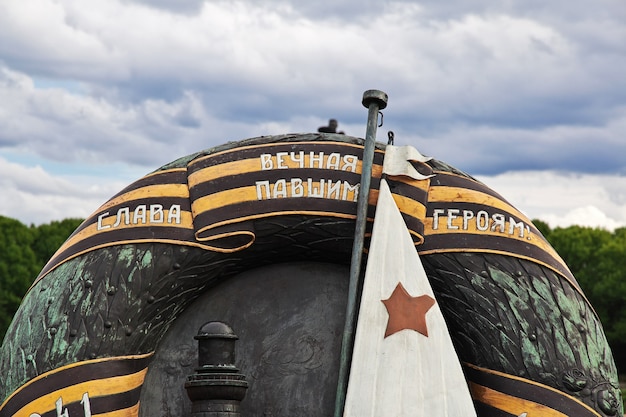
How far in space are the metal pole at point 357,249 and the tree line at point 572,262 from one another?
24.2m

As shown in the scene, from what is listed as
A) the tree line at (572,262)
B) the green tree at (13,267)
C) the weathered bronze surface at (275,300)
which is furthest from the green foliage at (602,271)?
the weathered bronze surface at (275,300)

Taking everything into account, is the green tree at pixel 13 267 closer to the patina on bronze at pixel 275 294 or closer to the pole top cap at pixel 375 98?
the patina on bronze at pixel 275 294

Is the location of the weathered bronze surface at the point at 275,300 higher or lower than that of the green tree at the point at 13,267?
lower

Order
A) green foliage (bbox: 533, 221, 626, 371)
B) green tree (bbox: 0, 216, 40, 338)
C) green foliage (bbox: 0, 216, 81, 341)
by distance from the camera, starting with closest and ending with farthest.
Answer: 1. green tree (bbox: 0, 216, 40, 338)
2. green foliage (bbox: 0, 216, 81, 341)
3. green foliage (bbox: 533, 221, 626, 371)

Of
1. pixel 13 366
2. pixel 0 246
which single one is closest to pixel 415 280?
pixel 13 366

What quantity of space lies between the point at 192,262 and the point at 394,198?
4.49 feet

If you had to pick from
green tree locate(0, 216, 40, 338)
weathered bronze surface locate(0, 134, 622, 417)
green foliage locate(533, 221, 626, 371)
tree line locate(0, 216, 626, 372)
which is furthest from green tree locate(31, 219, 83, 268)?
weathered bronze surface locate(0, 134, 622, 417)

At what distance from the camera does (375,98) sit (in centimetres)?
711

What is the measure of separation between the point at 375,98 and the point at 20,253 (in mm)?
25719

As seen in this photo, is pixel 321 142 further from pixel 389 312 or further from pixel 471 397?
pixel 471 397

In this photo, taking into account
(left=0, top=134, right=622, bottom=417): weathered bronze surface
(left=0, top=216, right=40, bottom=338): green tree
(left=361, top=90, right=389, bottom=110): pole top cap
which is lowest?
(left=0, top=134, right=622, bottom=417): weathered bronze surface

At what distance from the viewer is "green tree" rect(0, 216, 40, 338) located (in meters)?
29.9

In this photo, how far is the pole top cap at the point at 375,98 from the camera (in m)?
7.12

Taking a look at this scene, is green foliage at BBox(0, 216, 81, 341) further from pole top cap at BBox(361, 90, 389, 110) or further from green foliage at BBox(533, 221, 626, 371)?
pole top cap at BBox(361, 90, 389, 110)
